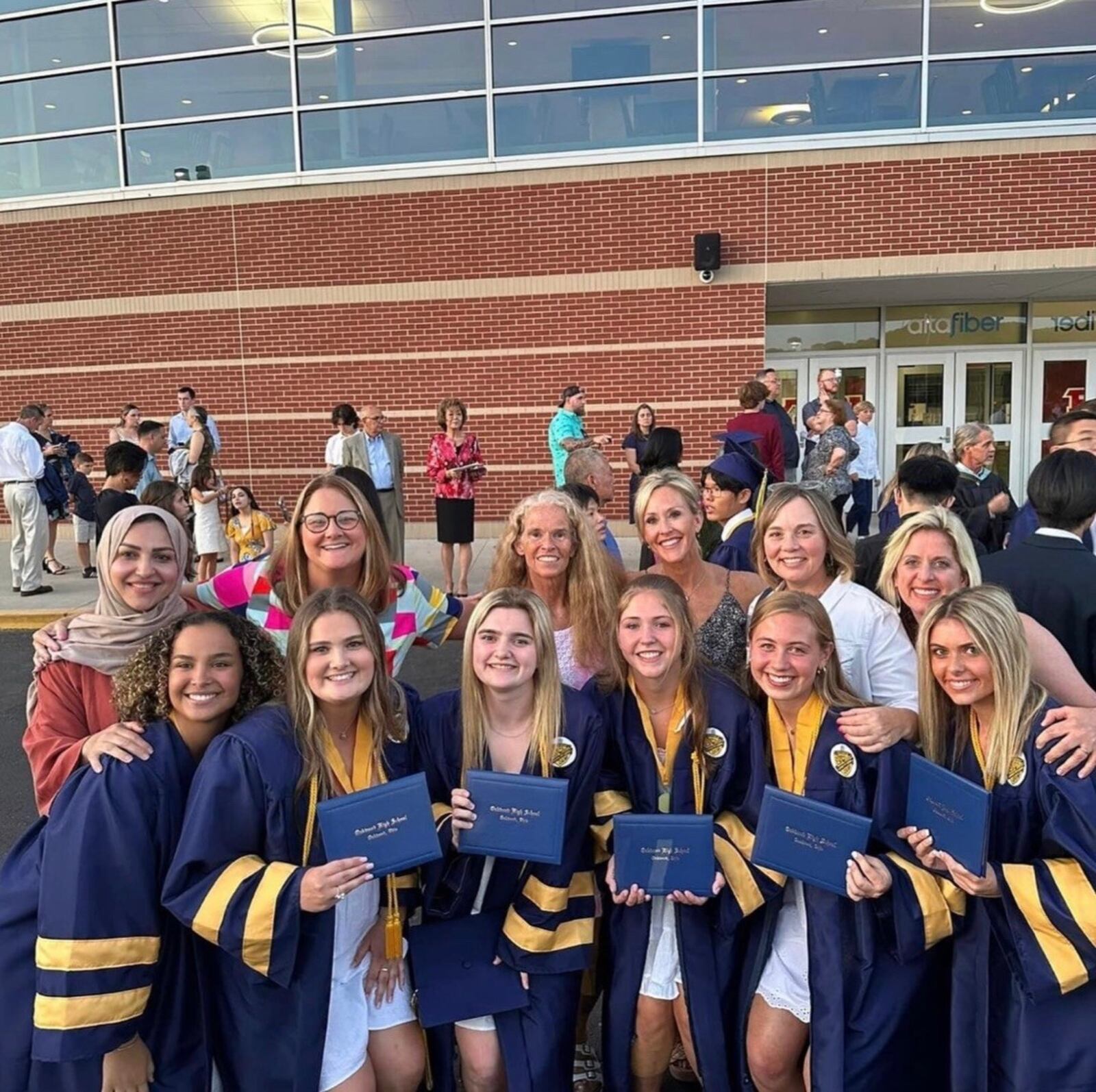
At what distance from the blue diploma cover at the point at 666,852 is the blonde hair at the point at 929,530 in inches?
47.9

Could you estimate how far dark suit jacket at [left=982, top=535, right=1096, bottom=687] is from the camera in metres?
3.01

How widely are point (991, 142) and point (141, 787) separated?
37.5 feet

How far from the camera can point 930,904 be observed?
229cm

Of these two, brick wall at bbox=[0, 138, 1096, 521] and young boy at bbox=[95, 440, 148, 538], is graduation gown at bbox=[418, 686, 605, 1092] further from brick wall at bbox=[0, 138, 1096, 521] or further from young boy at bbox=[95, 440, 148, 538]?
brick wall at bbox=[0, 138, 1096, 521]

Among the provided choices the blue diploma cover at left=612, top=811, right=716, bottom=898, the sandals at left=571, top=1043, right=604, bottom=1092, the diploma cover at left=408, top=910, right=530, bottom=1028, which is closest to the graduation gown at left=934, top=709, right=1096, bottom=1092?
the blue diploma cover at left=612, top=811, right=716, bottom=898

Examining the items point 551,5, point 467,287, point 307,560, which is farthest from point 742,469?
point 551,5

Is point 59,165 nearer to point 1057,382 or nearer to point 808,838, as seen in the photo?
point 808,838

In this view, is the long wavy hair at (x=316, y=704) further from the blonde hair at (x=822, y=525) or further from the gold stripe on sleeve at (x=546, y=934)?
the blonde hair at (x=822, y=525)

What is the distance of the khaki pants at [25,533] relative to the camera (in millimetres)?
9680

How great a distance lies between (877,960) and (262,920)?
1.58 m

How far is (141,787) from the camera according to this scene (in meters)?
2.23

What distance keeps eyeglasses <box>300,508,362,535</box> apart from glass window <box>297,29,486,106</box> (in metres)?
9.81

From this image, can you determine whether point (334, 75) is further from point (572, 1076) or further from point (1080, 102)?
point (572, 1076)

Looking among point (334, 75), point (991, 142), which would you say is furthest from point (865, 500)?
point (334, 75)
